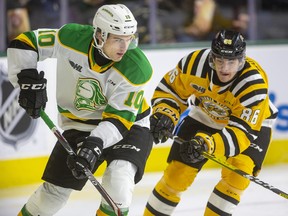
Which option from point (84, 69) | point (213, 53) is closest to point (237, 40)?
point (213, 53)

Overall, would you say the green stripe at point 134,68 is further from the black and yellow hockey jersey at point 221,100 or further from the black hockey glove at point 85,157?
the black and yellow hockey jersey at point 221,100

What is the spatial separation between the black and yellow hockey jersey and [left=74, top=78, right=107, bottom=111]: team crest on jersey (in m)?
0.46

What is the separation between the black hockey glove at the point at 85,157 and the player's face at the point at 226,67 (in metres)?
0.76

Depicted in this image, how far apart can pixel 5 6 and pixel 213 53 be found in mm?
2274

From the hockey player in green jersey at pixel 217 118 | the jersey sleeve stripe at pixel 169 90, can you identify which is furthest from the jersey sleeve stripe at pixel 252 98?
the jersey sleeve stripe at pixel 169 90

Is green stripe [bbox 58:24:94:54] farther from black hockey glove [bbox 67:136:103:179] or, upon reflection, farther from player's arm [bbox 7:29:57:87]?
black hockey glove [bbox 67:136:103:179]

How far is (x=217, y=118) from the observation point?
4.16 metres

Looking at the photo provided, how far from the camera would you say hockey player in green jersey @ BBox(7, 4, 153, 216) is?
11.7 feet

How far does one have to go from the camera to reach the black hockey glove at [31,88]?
12.1 ft

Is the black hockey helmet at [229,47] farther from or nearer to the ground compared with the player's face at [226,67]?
farther from the ground

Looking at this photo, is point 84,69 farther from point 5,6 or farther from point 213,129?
point 5,6

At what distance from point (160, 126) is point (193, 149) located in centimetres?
28

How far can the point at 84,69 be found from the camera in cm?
370

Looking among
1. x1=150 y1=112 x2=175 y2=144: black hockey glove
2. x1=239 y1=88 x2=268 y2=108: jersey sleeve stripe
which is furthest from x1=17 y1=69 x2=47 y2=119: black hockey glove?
x1=239 y1=88 x2=268 y2=108: jersey sleeve stripe
